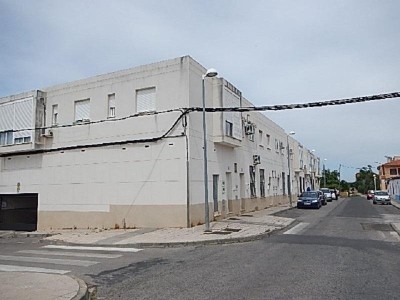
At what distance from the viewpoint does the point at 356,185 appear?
4122 inches

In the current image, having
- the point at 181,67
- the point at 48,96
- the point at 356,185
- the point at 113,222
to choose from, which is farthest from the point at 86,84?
the point at 356,185

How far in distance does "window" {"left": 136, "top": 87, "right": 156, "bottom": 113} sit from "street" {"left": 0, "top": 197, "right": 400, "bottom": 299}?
7.43 metres

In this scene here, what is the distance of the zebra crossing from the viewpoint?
367 inches

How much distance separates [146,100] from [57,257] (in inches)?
363

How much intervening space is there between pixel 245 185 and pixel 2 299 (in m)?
20.3

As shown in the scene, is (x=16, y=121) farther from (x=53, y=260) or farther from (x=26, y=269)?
(x=26, y=269)

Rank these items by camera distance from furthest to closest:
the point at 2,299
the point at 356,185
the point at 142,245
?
the point at 356,185
the point at 142,245
the point at 2,299

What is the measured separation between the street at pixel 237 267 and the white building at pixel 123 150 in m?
4.64

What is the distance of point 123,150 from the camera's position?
1820 cm

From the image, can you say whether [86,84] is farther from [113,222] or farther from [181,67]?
[113,222]

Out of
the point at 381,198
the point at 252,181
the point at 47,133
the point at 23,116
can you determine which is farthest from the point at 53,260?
the point at 381,198

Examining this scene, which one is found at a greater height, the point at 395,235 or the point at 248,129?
the point at 248,129

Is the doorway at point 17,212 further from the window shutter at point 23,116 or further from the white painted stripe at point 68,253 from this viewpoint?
the white painted stripe at point 68,253

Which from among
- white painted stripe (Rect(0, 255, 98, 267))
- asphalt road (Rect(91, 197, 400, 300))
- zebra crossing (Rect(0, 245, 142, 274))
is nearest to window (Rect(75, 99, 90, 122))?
zebra crossing (Rect(0, 245, 142, 274))
